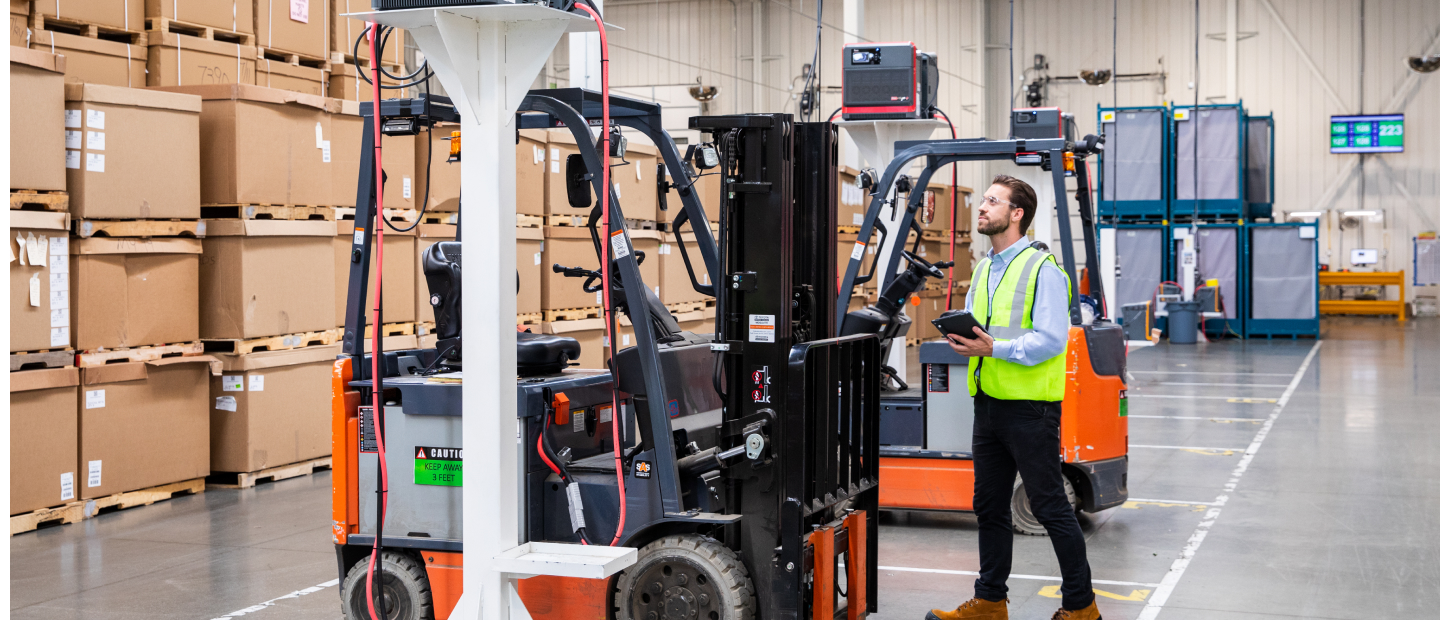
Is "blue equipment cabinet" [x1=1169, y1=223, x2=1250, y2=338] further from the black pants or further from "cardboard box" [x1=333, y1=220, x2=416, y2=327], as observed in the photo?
the black pants

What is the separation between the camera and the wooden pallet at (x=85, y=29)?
7691 mm

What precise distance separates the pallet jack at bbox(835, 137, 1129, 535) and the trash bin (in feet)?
46.5

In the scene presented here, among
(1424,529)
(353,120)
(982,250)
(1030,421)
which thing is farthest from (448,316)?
(982,250)

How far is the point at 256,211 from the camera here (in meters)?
8.26

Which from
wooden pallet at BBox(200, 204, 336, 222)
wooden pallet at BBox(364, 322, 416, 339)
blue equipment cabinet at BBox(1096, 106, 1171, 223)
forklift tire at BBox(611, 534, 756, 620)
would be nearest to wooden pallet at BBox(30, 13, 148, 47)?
wooden pallet at BBox(200, 204, 336, 222)

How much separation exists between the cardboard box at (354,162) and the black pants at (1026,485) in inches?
213

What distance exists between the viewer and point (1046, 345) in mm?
4414

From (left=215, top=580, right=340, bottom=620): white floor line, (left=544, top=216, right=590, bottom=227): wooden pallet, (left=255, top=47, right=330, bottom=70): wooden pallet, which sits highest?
(left=255, top=47, right=330, bottom=70): wooden pallet

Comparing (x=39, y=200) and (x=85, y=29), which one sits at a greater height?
(x=85, y=29)

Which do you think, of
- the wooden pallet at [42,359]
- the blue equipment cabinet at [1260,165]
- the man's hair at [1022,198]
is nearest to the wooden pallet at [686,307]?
the wooden pallet at [42,359]

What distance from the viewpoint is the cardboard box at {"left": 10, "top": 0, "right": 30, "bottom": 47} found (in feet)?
24.5

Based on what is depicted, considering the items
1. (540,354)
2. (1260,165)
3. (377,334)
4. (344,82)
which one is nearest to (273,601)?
(540,354)

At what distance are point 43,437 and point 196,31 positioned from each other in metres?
3.09

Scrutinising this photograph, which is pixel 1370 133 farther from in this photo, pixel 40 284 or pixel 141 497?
pixel 40 284
